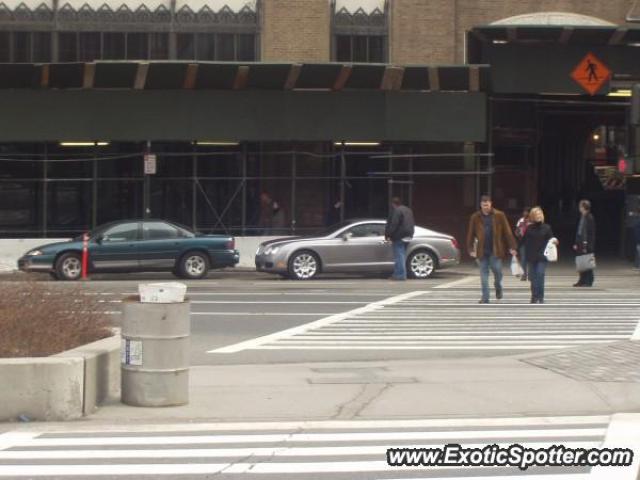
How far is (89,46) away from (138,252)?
27.8 ft

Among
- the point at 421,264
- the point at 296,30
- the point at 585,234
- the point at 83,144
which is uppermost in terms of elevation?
the point at 296,30

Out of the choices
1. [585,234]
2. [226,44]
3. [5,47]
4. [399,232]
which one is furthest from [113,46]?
[585,234]

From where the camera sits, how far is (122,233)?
24.7 metres

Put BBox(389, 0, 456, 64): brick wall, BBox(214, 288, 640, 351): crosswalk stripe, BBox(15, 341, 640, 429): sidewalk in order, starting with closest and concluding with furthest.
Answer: BBox(15, 341, 640, 429): sidewalk < BBox(214, 288, 640, 351): crosswalk stripe < BBox(389, 0, 456, 64): brick wall

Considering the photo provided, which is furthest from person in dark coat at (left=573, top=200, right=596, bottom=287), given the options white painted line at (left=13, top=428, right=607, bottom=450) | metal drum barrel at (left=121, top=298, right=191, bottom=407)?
metal drum barrel at (left=121, top=298, right=191, bottom=407)

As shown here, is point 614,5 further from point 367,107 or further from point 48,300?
point 48,300

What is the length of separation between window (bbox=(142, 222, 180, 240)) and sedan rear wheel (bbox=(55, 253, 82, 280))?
5.78 ft

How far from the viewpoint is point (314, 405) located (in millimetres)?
9242

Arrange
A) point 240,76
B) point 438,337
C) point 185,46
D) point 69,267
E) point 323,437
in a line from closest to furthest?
point 323,437 → point 438,337 → point 69,267 → point 240,76 → point 185,46

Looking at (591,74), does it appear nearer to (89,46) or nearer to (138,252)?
(138,252)

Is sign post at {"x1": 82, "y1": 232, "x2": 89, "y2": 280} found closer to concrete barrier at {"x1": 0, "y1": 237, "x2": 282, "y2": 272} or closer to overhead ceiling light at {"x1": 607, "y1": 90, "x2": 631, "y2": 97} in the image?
concrete barrier at {"x1": 0, "y1": 237, "x2": 282, "y2": 272}

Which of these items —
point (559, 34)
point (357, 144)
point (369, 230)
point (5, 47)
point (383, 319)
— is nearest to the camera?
point (383, 319)

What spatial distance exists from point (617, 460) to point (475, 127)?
72.5 ft

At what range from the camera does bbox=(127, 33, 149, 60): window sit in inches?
1178
